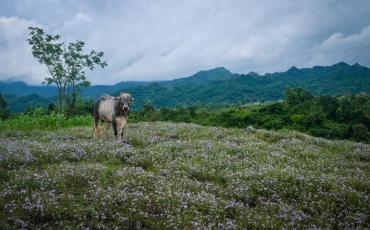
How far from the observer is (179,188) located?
10062mm

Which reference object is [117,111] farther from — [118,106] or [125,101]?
[125,101]

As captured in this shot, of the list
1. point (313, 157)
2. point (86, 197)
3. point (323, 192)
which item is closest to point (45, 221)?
point (86, 197)

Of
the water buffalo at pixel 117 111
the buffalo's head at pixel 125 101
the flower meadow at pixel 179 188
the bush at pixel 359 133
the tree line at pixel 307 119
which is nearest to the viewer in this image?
the flower meadow at pixel 179 188

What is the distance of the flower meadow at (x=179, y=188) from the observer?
797 cm

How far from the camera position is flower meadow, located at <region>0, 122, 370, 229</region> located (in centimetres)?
797

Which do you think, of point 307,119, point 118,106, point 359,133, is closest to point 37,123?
point 118,106

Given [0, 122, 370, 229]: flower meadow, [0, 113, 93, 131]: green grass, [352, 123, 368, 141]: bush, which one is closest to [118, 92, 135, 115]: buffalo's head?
[0, 122, 370, 229]: flower meadow

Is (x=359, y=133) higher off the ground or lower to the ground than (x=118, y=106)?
lower

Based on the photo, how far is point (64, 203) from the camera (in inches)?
330

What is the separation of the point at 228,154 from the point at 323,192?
5244 millimetres

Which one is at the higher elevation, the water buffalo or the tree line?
the water buffalo

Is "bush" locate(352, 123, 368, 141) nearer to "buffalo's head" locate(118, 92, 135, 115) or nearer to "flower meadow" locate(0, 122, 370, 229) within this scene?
"flower meadow" locate(0, 122, 370, 229)

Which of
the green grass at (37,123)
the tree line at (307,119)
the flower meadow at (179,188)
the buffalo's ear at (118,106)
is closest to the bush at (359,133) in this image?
the tree line at (307,119)

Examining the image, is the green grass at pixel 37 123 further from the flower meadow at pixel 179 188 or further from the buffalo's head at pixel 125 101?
the flower meadow at pixel 179 188
